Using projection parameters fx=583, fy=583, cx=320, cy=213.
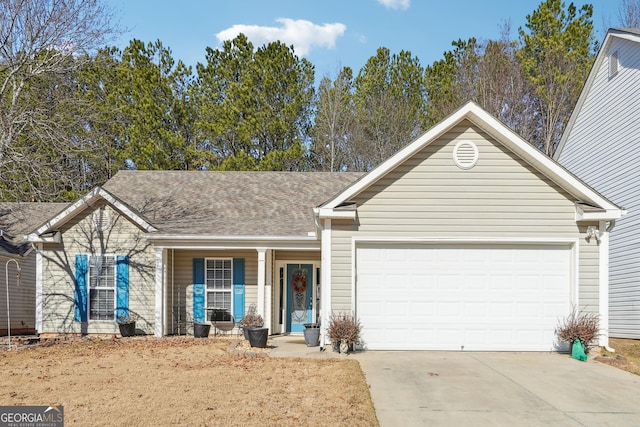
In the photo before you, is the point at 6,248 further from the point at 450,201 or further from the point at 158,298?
the point at 450,201

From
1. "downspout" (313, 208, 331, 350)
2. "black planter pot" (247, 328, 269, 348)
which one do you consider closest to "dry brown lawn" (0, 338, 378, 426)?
"black planter pot" (247, 328, 269, 348)

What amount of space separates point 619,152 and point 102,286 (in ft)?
49.9

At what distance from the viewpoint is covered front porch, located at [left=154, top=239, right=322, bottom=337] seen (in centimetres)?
1627

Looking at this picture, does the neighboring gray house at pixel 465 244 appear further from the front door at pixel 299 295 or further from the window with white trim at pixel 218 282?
the window with white trim at pixel 218 282

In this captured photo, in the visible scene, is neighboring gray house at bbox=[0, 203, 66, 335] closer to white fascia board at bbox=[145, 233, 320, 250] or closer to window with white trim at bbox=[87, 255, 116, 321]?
window with white trim at bbox=[87, 255, 116, 321]

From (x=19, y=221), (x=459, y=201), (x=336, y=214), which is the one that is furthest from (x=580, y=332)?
(x=19, y=221)

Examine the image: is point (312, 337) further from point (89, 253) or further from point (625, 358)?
point (89, 253)

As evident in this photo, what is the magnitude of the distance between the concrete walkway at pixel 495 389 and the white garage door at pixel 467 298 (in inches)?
14.1

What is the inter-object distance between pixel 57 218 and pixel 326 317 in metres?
8.44

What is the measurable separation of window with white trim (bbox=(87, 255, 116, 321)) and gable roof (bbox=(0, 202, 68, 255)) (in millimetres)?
2820

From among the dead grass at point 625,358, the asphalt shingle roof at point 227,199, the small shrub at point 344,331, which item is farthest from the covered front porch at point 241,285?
the dead grass at point 625,358

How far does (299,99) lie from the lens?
29.8 metres

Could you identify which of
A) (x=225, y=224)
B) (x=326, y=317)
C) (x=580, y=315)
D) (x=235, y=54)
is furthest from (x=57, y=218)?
(x=235, y=54)

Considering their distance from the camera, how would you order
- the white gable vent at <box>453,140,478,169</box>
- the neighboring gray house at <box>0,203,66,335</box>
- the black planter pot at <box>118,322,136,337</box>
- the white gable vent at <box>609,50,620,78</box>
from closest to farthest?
the white gable vent at <box>453,140,478,169</box>, the black planter pot at <box>118,322,136,337</box>, the white gable vent at <box>609,50,620,78</box>, the neighboring gray house at <box>0,203,66,335</box>
